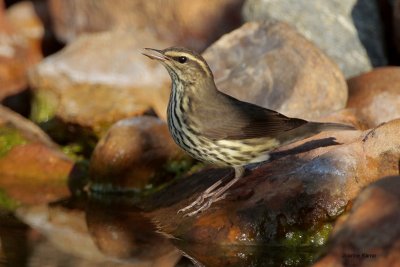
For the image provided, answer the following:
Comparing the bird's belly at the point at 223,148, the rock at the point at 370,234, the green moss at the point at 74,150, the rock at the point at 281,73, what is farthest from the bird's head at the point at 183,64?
the green moss at the point at 74,150

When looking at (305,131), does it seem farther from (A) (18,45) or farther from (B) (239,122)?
(A) (18,45)

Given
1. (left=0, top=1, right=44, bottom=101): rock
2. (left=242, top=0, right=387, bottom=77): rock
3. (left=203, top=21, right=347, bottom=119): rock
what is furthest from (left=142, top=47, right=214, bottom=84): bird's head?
(left=0, top=1, right=44, bottom=101): rock

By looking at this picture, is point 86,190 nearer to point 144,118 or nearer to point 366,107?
point 144,118

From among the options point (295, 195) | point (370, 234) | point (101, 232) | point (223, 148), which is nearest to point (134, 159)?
point (101, 232)

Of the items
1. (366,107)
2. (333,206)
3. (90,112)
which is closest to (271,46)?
(366,107)

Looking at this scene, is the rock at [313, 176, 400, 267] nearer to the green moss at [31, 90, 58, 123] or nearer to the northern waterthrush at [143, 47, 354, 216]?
the northern waterthrush at [143, 47, 354, 216]

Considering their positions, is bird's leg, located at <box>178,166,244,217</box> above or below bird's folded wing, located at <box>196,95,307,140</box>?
below
